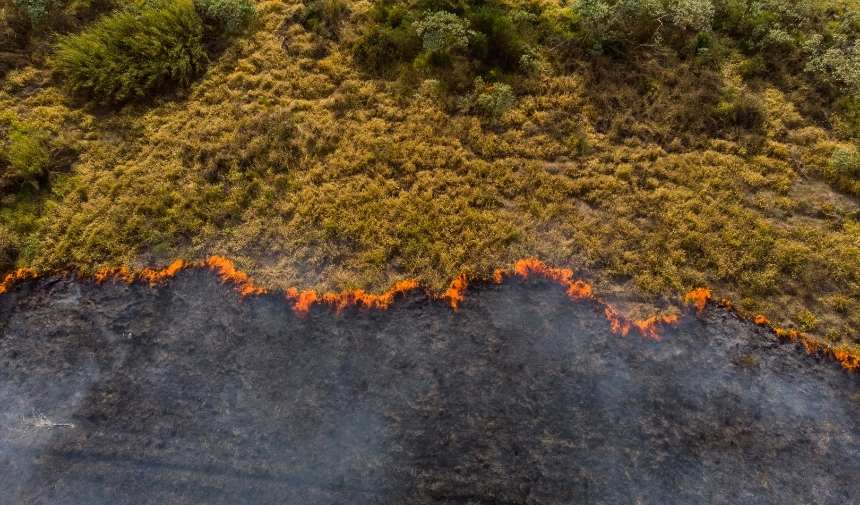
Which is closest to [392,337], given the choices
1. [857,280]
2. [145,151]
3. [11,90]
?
[145,151]

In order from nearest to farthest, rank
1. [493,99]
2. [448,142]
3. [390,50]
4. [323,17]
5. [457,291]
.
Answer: [457,291] → [448,142] → [493,99] → [390,50] → [323,17]

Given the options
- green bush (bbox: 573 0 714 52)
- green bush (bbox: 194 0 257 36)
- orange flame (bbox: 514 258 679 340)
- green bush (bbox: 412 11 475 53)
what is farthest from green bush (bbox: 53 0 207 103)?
A: green bush (bbox: 573 0 714 52)

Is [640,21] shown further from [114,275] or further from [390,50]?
[114,275]

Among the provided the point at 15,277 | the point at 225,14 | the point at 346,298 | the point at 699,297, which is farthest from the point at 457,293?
the point at 225,14

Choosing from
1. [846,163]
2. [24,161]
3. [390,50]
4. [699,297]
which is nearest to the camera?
[699,297]

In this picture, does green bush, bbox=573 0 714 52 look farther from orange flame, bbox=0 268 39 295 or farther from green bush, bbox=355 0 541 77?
orange flame, bbox=0 268 39 295

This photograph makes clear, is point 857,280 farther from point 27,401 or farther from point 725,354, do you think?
point 27,401

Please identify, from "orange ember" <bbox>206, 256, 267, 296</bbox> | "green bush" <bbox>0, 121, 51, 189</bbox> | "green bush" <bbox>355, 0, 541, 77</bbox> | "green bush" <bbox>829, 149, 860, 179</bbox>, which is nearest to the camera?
"orange ember" <bbox>206, 256, 267, 296</bbox>

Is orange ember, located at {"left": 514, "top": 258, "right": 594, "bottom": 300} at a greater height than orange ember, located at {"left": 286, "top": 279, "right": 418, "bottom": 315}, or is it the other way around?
orange ember, located at {"left": 514, "top": 258, "right": 594, "bottom": 300}
